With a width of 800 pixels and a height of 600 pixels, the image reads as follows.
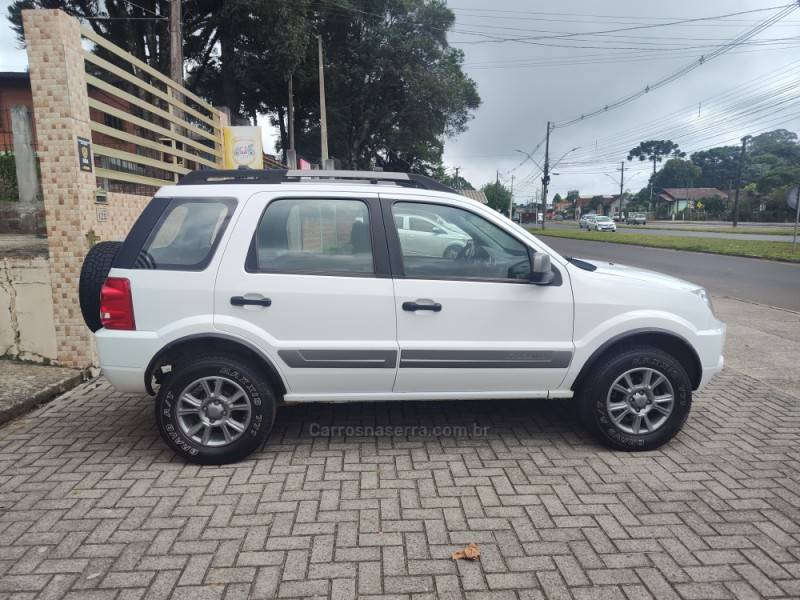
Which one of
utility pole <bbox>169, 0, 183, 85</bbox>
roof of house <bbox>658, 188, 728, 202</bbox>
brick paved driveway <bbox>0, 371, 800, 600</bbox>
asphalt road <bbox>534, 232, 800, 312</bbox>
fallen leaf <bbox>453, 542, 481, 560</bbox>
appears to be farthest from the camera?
roof of house <bbox>658, 188, 728, 202</bbox>

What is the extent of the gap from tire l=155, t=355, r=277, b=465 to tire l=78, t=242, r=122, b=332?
0.80 m

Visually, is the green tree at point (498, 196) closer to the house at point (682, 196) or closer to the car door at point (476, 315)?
the house at point (682, 196)

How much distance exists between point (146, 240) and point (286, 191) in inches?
37.2

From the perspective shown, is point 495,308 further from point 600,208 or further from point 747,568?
point 600,208

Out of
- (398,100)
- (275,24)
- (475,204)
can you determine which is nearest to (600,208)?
(398,100)

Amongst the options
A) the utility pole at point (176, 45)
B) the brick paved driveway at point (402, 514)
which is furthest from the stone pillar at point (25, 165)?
the brick paved driveway at point (402, 514)

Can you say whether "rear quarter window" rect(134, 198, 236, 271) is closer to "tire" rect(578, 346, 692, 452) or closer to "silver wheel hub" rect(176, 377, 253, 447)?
"silver wheel hub" rect(176, 377, 253, 447)

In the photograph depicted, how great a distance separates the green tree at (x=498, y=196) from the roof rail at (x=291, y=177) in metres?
87.0

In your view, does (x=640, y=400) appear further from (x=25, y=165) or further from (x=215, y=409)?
(x=25, y=165)

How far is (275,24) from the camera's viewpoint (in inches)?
702

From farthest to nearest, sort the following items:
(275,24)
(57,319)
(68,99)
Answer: (275,24) < (57,319) < (68,99)

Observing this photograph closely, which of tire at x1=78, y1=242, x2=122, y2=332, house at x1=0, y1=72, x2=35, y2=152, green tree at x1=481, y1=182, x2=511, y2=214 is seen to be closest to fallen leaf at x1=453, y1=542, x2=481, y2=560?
tire at x1=78, y1=242, x2=122, y2=332

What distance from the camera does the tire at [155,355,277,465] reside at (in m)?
3.46

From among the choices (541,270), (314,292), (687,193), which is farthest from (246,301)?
(687,193)
